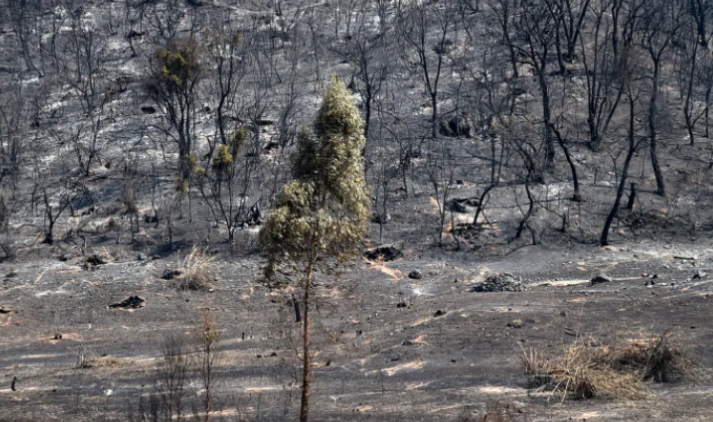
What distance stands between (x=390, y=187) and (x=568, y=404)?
17.1 metres

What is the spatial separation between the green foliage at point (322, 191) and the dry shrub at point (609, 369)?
5533 millimetres

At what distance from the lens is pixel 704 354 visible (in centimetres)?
1916

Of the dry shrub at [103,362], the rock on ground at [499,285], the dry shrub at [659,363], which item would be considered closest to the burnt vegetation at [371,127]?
the dry shrub at [659,363]

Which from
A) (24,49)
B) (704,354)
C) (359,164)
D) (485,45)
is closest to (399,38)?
(485,45)

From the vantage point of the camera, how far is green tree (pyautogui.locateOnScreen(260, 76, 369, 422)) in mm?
13875

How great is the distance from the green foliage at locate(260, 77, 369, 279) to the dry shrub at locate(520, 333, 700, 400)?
5.53 m

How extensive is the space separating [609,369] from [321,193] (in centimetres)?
701

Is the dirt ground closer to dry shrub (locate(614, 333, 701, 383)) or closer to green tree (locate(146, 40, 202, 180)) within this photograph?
dry shrub (locate(614, 333, 701, 383))

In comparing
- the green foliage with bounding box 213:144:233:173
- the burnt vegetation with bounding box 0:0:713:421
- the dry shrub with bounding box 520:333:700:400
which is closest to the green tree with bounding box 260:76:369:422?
the burnt vegetation with bounding box 0:0:713:421

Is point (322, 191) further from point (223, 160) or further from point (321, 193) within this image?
point (223, 160)

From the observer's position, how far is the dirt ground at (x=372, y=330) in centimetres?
1714

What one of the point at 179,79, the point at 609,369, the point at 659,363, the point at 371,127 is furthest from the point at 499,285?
the point at 179,79

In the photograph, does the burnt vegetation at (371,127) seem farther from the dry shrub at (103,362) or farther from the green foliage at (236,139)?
the dry shrub at (103,362)

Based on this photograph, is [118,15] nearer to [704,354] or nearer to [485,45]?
[485,45]
